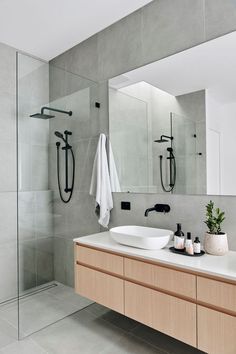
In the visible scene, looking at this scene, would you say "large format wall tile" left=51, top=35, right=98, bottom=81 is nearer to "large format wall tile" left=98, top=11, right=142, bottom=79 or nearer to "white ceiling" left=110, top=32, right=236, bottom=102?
"large format wall tile" left=98, top=11, right=142, bottom=79

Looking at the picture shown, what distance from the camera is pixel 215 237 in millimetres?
1711

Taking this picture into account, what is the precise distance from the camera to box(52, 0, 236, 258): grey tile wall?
1.88 metres

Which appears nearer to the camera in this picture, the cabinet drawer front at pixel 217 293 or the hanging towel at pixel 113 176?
the cabinet drawer front at pixel 217 293

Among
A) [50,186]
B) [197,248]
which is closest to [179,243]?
[197,248]

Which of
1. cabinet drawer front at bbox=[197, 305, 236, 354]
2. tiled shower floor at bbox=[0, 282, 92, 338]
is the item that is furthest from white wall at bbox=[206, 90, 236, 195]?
tiled shower floor at bbox=[0, 282, 92, 338]

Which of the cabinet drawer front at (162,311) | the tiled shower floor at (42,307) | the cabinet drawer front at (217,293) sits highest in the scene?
the cabinet drawer front at (217,293)

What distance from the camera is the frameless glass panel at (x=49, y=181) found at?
2.25 metres

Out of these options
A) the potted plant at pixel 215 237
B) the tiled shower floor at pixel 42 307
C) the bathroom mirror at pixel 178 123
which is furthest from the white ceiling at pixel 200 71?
the tiled shower floor at pixel 42 307

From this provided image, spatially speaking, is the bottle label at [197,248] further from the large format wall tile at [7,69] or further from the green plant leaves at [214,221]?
the large format wall tile at [7,69]

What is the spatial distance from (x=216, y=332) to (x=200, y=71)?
70.4 inches

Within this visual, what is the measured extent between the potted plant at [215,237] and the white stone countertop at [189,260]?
42 millimetres

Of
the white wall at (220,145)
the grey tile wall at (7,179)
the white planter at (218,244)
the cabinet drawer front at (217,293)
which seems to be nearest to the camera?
the cabinet drawer front at (217,293)

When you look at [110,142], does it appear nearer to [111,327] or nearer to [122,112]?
[122,112]

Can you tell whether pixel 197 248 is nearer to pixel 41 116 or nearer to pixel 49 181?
pixel 49 181
